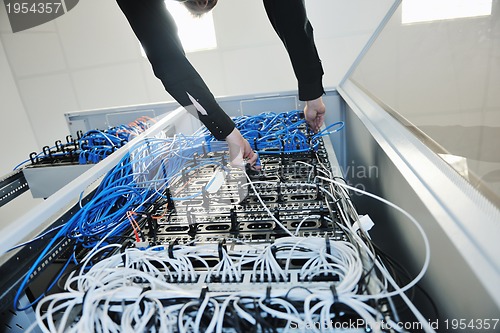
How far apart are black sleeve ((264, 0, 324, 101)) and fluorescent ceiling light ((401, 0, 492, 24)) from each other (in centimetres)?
36

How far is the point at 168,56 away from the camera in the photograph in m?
0.83

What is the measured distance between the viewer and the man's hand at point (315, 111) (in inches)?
41.3

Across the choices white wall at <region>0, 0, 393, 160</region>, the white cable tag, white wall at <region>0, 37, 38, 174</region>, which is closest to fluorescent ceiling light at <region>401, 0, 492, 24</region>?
the white cable tag

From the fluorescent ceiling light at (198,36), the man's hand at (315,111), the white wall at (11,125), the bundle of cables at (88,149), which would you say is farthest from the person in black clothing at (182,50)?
the white wall at (11,125)

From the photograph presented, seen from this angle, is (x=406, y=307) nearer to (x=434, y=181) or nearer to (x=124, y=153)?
(x=434, y=181)

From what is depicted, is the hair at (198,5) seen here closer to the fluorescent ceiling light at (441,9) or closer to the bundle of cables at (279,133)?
the bundle of cables at (279,133)

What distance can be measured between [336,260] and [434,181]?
0.21 m

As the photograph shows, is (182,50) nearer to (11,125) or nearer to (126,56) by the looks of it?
(126,56)

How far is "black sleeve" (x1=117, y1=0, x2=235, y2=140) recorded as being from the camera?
816 mm

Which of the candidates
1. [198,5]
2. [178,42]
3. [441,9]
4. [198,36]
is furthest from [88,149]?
[198,36]

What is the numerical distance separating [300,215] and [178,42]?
61 centimetres

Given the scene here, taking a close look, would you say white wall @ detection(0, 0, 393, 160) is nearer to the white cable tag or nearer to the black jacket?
the black jacket

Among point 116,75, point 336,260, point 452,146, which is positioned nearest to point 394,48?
point 452,146

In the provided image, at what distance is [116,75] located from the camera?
3.06 meters
